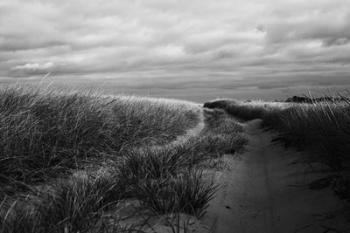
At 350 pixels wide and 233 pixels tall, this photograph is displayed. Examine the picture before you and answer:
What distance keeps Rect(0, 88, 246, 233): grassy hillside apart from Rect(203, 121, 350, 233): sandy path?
25cm

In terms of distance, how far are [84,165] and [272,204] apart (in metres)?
2.49

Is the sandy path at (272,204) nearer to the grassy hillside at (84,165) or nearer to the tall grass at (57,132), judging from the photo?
the grassy hillside at (84,165)

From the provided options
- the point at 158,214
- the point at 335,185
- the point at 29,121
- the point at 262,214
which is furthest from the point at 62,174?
the point at 335,185

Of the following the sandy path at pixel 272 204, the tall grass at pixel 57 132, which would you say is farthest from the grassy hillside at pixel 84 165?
the sandy path at pixel 272 204

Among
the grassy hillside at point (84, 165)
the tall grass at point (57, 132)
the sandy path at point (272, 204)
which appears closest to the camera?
the grassy hillside at point (84, 165)

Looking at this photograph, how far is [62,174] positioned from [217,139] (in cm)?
306

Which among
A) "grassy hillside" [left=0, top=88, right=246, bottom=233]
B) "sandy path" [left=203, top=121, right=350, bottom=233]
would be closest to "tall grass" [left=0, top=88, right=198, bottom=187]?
"grassy hillside" [left=0, top=88, right=246, bottom=233]

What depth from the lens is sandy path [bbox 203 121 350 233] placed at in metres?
2.40

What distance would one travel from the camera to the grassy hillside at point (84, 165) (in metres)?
2.10

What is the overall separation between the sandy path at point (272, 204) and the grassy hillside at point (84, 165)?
0.25 metres

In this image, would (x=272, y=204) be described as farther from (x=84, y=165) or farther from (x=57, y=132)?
(x=57, y=132)

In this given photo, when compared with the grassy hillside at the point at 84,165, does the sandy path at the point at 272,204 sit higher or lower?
lower

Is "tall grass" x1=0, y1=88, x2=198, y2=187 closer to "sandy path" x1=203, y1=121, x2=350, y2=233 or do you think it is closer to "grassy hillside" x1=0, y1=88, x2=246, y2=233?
"grassy hillside" x1=0, y1=88, x2=246, y2=233

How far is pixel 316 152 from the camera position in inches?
159
